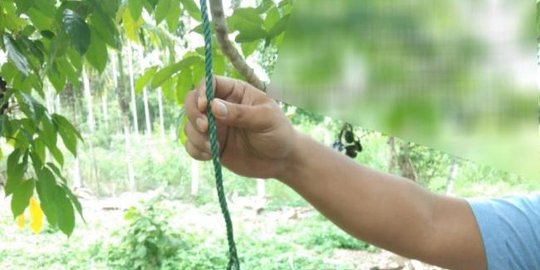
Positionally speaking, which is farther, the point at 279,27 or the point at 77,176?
the point at 77,176

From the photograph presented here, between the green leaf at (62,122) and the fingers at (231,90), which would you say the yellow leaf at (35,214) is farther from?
the fingers at (231,90)

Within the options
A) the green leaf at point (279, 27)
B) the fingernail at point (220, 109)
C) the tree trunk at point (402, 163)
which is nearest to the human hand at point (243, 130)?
the fingernail at point (220, 109)

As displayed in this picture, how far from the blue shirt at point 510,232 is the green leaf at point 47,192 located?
0.59 m

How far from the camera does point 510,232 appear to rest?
68cm

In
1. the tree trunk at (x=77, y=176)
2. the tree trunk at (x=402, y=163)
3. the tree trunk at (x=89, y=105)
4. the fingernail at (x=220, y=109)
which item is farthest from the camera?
the tree trunk at (x=89, y=105)

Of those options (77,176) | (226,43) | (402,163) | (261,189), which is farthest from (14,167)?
(77,176)

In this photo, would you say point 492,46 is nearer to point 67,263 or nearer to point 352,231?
point 352,231

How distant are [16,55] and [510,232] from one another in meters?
0.64

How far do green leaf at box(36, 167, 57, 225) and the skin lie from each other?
0.43 m

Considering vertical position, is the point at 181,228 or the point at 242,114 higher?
the point at 242,114

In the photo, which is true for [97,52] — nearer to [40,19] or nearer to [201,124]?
[40,19]

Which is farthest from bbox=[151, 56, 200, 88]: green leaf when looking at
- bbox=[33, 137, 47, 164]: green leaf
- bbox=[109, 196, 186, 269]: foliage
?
bbox=[109, 196, 186, 269]: foliage

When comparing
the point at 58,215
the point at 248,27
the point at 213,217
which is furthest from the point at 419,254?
the point at 213,217

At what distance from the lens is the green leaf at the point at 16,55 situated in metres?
0.74
